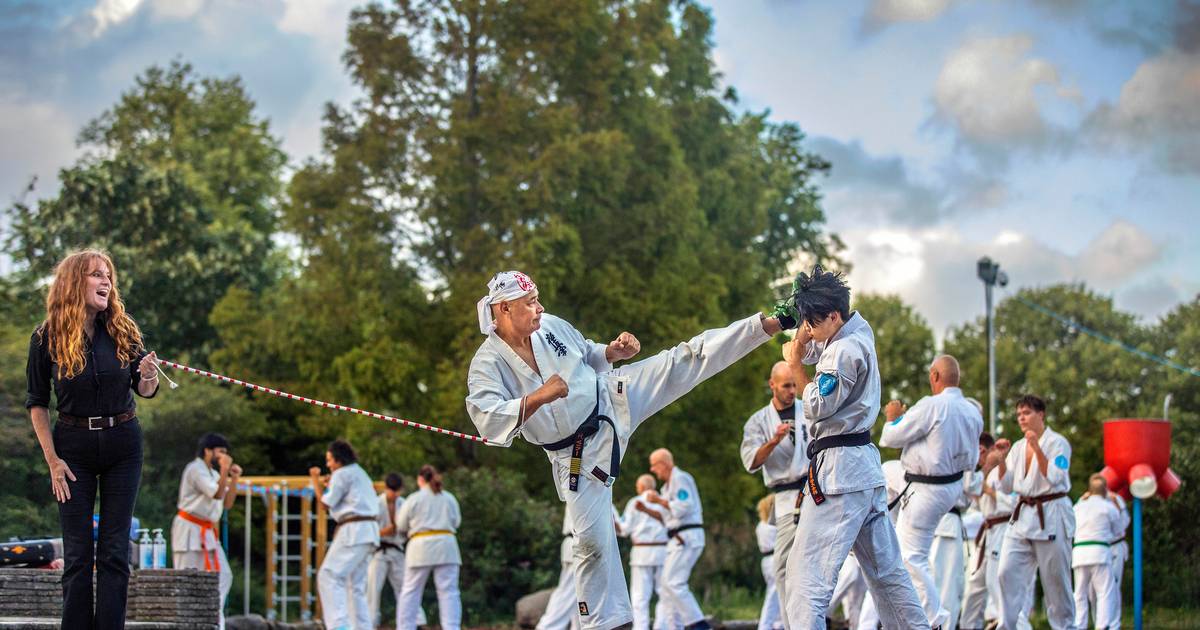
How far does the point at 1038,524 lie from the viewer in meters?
12.7

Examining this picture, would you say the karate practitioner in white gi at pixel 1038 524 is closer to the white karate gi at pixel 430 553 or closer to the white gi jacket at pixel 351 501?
the white gi jacket at pixel 351 501

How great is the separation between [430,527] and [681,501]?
3201 mm

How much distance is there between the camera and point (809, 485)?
26.2 feet

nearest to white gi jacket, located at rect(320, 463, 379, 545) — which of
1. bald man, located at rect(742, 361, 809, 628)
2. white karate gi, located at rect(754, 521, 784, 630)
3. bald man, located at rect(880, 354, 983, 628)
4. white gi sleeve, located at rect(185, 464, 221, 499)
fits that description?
white gi sleeve, located at rect(185, 464, 221, 499)

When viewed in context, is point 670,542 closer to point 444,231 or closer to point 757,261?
point 444,231

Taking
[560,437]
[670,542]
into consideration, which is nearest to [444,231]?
[670,542]

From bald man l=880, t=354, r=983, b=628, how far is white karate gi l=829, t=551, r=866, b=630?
248 centimetres

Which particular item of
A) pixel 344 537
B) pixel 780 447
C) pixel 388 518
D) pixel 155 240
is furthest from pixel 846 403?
pixel 155 240

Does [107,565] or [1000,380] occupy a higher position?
[1000,380]

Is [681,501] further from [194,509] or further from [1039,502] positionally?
[1039,502]

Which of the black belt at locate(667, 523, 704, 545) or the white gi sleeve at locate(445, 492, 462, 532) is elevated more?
the white gi sleeve at locate(445, 492, 462, 532)

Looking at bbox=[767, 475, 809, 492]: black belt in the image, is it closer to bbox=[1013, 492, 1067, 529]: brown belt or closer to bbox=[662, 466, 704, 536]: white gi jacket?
bbox=[1013, 492, 1067, 529]: brown belt

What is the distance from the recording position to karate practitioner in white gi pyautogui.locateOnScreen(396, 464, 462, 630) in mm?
18266

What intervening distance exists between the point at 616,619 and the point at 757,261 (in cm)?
2441
